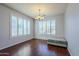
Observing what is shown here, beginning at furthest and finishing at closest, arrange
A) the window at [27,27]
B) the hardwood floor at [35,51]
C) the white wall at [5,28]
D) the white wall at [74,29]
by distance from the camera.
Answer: the window at [27,27], the white wall at [5,28], the hardwood floor at [35,51], the white wall at [74,29]

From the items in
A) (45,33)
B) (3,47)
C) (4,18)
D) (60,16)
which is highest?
(60,16)

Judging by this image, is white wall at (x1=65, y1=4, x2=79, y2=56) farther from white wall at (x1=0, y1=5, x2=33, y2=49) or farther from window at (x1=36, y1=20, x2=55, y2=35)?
window at (x1=36, y1=20, x2=55, y2=35)

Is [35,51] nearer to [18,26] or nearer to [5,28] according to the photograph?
[5,28]

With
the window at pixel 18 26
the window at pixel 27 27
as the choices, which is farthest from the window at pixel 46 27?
the window at pixel 18 26

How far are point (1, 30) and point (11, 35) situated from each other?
794mm

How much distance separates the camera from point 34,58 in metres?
0.55

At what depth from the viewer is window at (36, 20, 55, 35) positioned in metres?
5.99

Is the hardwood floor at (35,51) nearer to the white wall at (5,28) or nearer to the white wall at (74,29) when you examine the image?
the white wall at (5,28)

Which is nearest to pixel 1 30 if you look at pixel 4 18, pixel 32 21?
pixel 4 18

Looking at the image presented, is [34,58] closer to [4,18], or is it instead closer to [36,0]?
[36,0]

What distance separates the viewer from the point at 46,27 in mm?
6094

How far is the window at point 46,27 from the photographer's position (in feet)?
19.7

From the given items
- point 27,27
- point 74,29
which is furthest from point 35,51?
point 27,27

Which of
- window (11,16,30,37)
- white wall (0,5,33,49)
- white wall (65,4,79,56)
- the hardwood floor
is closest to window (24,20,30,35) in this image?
window (11,16,30,37)
